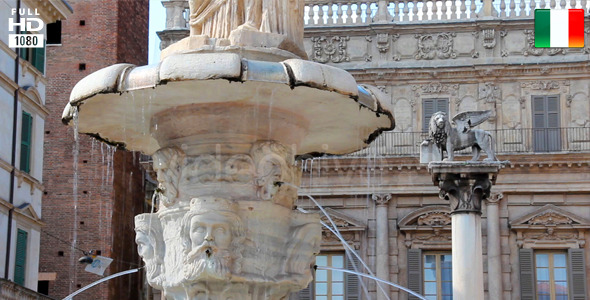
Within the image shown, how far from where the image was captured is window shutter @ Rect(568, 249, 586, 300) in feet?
96.1

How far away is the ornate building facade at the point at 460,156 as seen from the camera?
2958 centimetres

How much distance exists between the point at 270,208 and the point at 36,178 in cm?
1772

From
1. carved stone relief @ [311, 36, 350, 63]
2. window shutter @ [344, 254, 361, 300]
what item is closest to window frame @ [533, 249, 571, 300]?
window shutter @ [344, 254, 361, 300]

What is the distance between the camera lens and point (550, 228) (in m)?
29.6

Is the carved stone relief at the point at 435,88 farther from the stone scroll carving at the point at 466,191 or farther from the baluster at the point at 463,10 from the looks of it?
the stone scroll carving at the point at 466,191

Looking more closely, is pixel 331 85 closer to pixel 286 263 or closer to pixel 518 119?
pixel 286 263

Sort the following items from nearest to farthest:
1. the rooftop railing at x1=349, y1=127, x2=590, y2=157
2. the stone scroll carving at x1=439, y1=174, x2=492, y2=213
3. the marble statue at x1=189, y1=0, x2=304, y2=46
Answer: the marble statue at x1=189, y1=0, x2=304, y2=46 < the stone scroll carving at x1=439, y1=174, x2=492, y2=213 < the rooftop railing at x1=349, y1=127, x2=590, y2=157

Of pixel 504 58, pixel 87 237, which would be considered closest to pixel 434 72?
pixel 504 58

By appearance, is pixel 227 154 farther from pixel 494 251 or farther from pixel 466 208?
pixel 494 251

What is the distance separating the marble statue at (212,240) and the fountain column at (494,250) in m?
21.6

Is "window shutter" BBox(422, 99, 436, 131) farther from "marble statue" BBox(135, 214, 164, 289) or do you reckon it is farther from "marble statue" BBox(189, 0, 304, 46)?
"marble statue" BBox(135, 214, 164, 289)

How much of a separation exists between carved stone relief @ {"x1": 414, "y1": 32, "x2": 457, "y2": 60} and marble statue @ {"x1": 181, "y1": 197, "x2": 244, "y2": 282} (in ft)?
75.7

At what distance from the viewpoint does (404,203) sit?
100 feet

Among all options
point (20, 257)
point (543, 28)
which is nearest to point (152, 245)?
point (20, 257)
